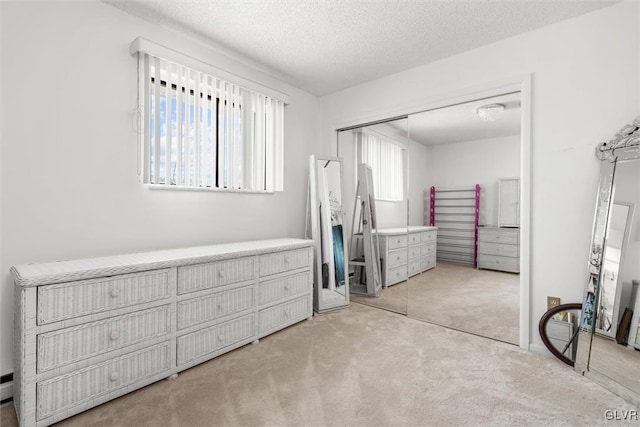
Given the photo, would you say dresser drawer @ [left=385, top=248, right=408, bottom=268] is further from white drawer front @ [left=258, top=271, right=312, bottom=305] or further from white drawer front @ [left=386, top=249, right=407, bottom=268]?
white drawer front @ [left=258, top=271, right=312, bottom=305]

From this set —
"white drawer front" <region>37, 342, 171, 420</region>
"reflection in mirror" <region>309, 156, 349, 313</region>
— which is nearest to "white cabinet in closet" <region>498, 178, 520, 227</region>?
"reflection in mirror" <region>309, 156, 349, 313</region>

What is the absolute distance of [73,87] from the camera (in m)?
1.95

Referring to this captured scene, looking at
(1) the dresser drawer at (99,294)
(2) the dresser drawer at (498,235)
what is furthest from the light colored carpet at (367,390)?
(2) the dresser drawer at (498,235)

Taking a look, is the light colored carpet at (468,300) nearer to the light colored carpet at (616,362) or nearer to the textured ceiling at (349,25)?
the light colored carpet at (616,362)

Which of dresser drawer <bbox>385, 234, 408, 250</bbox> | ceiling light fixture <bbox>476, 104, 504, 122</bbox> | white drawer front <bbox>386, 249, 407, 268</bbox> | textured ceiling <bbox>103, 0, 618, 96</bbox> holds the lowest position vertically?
white drawer front <bbox>386, 249, 407, 268</bbox>

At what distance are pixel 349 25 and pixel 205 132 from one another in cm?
145

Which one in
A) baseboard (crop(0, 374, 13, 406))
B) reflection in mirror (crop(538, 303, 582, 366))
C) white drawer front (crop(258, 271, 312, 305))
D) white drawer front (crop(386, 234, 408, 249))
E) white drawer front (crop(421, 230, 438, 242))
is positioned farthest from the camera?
white drawer front (crop(421, 230, 438, 242))

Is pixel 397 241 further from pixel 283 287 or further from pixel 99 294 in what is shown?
pixel 99 294

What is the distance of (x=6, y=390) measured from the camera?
1708mm

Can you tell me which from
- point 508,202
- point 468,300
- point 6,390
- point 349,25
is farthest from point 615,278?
point 6,390

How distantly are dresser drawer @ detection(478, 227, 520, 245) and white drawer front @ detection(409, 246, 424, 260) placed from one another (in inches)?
31.2

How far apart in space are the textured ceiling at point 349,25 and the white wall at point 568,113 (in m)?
0.15

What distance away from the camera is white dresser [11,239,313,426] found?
4.81 ft

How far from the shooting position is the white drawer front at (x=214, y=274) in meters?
2.01
